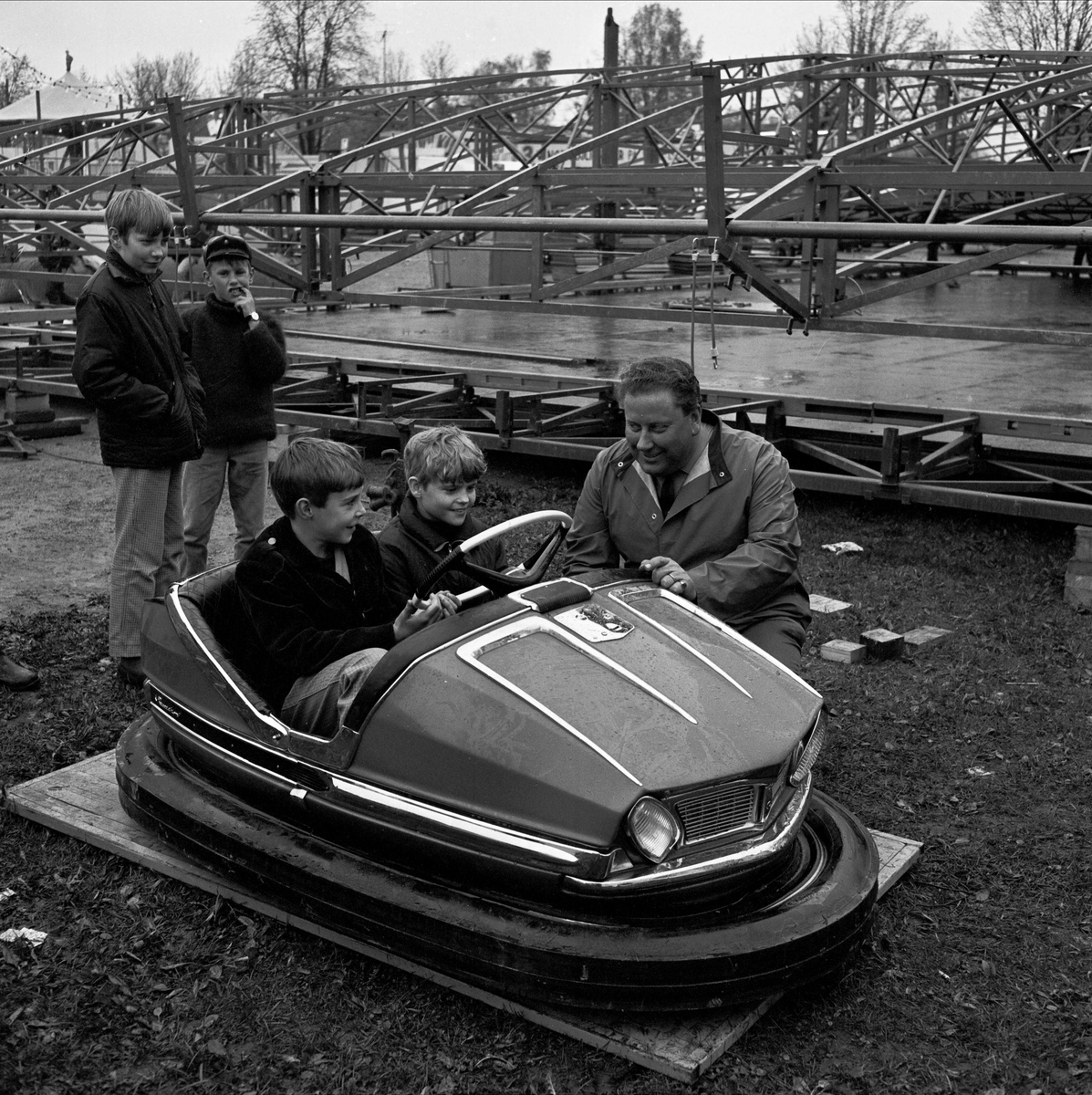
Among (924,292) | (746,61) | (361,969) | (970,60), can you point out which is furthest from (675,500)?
(970,60)

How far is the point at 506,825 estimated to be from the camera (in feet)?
8.93

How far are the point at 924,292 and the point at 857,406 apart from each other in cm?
896

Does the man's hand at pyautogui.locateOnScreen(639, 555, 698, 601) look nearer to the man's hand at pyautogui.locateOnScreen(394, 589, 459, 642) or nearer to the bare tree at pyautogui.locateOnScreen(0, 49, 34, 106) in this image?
the man's hand at pyautogui.locateOnScreen(394, 589, 459, 642)

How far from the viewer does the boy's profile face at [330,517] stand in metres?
3.31

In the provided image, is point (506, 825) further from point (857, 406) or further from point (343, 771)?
point (857, 406)

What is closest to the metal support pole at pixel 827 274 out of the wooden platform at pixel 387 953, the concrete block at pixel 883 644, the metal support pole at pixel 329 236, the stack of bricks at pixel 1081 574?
the stack of bricks at pixel 1081 574

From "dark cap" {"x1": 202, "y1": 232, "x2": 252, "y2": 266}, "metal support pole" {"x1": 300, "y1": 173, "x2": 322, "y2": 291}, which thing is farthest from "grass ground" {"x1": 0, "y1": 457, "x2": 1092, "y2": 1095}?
"metal support pole" {"x1": 300, "y1": 173, "x2": 322, "y2": 291}

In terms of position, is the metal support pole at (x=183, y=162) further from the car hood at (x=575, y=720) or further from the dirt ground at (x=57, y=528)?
the car hood at (x=575, y=720)

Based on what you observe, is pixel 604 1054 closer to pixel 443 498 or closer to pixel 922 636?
pixel 443 498

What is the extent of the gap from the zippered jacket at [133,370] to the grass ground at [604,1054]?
3.12 ft

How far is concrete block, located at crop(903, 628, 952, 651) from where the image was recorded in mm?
5352

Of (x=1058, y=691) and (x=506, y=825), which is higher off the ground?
(x=506, y=825)

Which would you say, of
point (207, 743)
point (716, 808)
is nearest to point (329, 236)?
point (207, 743)

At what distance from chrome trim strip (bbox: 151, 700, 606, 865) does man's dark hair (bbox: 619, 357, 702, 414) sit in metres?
1.45
